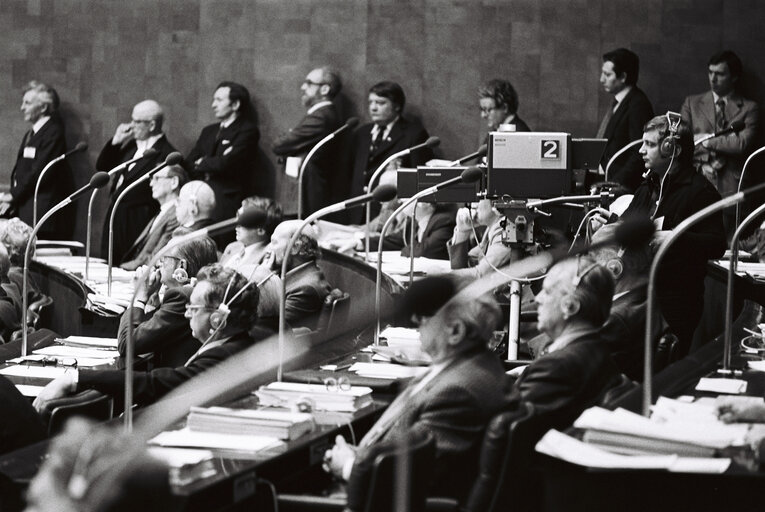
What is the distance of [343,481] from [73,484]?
176cm

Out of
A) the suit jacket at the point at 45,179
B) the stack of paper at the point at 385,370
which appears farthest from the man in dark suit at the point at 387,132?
the stack of paper at the point at 385,370

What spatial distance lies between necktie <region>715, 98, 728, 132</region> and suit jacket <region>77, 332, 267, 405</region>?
4.80 m

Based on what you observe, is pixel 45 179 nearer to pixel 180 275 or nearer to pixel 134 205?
pixel 134 205

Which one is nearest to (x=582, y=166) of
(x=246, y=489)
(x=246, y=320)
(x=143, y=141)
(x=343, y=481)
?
(x=246, y=320)

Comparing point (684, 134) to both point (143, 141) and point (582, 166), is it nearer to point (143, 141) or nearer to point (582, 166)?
point (582, 166)

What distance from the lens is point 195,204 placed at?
291 inches

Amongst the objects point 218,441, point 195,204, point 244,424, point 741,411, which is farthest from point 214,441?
point 195,204

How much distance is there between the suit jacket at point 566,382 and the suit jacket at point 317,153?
5.58m

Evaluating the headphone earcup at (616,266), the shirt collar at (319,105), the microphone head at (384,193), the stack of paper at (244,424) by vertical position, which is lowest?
the stack of paper at (244,424)

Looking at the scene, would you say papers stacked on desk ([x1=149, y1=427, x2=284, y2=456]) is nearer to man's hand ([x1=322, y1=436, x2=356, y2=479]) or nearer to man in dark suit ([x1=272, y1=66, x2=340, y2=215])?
man's hand ([x1=322, y1=436, x2=356, y2=479])

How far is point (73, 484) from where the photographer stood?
1.90 meters

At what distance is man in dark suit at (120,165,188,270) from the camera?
311 inches

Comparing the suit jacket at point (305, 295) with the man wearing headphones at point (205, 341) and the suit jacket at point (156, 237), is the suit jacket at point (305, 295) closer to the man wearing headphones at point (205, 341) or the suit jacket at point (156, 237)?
the man wearing headphones at point (205, 341)

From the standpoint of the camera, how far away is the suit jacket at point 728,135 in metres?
8.21
